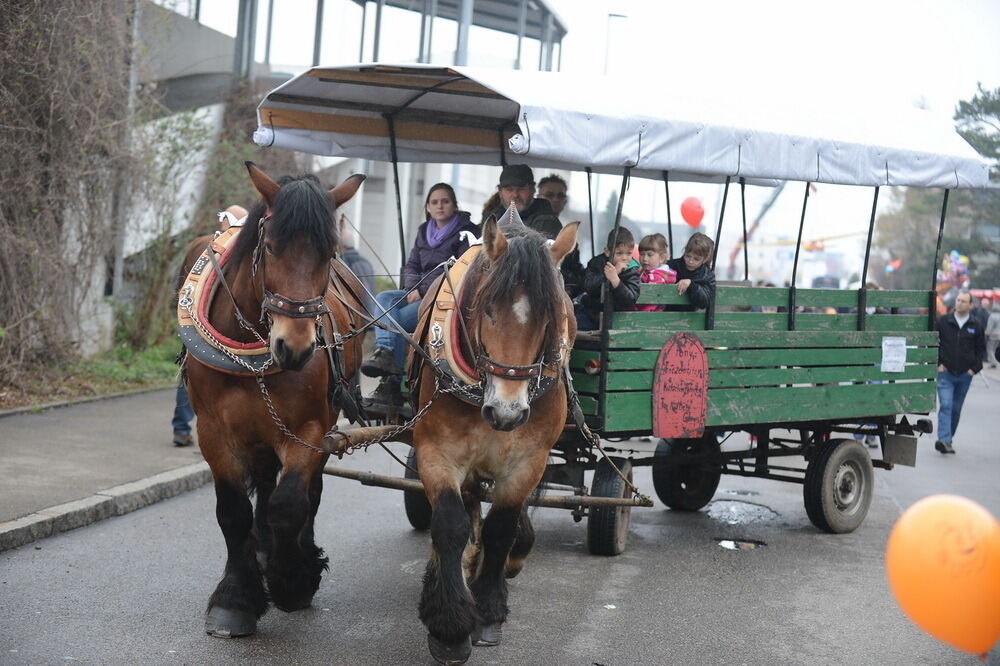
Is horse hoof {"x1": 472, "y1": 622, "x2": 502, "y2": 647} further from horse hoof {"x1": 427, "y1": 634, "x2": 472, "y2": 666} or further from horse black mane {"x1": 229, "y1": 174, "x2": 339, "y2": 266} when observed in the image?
horse black mane {"x1": 229, "y1": 174, "x2": 339, "y2": 266}

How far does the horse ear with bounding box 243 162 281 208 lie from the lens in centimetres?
475

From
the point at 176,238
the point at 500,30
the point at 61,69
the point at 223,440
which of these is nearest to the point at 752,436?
the point at 223,440

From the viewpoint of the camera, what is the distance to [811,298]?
7758mm

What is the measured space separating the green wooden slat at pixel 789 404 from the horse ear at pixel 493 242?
1.94 meters

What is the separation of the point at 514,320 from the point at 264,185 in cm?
122

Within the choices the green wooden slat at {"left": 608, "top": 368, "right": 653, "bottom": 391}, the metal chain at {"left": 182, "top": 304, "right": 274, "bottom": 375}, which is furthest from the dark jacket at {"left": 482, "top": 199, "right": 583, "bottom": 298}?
the metal chain at {"left": 182, "top": 304, "right": 274, "bottom": 375}

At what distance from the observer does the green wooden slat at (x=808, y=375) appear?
7.07 metres

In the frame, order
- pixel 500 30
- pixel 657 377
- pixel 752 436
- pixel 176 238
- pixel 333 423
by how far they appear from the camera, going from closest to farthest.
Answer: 1. pixel 333 423
2. pixel 657 377
3. pixel 752 436
4. pixel 176 238
5. pixel 500 30

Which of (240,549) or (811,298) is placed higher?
(811,298)

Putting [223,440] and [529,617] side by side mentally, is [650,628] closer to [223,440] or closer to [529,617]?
[529,617]

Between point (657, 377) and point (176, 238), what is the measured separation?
9.92 meters

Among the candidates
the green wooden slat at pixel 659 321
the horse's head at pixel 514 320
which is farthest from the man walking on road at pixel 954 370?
the horse's head at pixel 514 320

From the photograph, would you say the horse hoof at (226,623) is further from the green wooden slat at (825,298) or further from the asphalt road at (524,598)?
the green wooden slat at (825,298)

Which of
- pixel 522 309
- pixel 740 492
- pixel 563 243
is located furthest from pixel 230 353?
pixel 740 492
